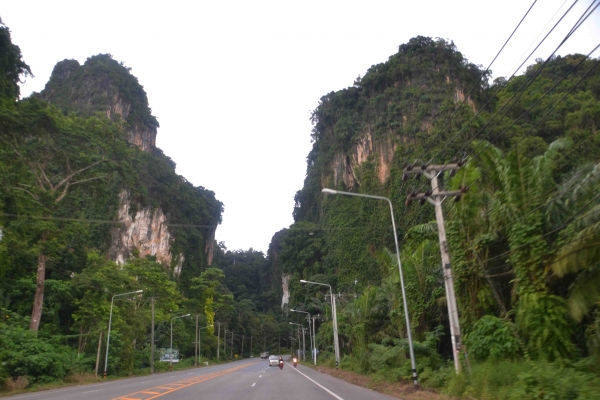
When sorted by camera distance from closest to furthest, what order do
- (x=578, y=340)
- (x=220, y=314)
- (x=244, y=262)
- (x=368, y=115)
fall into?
(x=578, y=340) → (x=368, y=115) → (x=220, y=314) → (x=244, y=262)

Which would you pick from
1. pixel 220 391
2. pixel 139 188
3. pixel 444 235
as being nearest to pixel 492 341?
pixel 444 235

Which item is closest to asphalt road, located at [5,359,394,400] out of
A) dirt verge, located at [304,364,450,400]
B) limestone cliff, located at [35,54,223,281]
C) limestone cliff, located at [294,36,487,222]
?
dirt verge, located at [304,364,450,400]

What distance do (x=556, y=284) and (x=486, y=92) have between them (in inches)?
1812

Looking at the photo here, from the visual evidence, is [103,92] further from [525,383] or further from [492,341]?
[525,383]

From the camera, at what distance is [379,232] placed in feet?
176

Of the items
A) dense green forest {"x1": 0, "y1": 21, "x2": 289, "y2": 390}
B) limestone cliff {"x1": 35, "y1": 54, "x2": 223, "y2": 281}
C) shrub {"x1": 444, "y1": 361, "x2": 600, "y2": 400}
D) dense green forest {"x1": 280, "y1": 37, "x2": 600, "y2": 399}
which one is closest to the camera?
shrub {"x1": 444, "y1": 361, "x2": 600, "y2": 400}

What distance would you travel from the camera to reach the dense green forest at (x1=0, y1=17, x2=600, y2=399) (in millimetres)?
12172

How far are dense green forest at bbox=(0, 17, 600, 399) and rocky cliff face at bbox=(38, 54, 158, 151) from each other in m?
0.42

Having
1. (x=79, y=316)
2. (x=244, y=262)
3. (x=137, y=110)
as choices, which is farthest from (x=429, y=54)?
(x=244, y=262)

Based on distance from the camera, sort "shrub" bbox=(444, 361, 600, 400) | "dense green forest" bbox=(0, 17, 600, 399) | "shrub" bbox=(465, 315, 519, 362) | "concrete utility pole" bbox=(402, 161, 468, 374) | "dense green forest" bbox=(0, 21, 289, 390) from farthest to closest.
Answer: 1. "dense green forest" bbox=(0, 21, 289, 390)
2. "shrub" bbox=(465, 315, 519, 362)
3. "concrete utility pole" bbox=(402, 161, 468, 374)
4. "dense green forest" bbox=(0, 17, 600, 399)
5. "shrub" bbox=(444, 361, 600, 400)

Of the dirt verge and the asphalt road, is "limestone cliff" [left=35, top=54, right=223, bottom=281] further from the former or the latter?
the dirt verge

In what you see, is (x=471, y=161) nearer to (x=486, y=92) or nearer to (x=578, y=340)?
(x=578, y=340)

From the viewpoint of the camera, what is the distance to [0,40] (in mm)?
26859

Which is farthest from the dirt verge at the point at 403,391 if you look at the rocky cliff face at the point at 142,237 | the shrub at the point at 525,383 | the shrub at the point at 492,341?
the rocky cliff face at the point at 142,237
